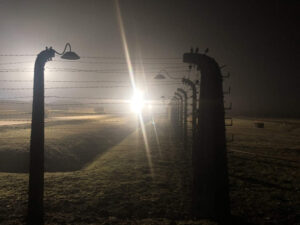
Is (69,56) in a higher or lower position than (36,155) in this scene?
higher

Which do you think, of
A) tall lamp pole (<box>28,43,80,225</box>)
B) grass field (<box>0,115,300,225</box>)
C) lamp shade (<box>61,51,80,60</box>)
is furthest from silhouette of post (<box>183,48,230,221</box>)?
tall lamp pole (<box>28,43,80,225</box>)

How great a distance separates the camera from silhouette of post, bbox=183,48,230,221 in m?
6.25

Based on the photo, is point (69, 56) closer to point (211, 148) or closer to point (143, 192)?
point (211, 148)

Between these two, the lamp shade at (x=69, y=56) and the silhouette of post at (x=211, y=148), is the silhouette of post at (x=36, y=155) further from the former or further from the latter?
the silhouette of post at (x=211, y=148)

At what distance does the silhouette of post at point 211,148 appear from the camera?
6.25 meters

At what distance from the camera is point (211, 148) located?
6.25 metres

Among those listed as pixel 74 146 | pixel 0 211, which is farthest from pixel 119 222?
pixel 74 146

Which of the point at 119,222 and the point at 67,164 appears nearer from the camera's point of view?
the point at 119,222

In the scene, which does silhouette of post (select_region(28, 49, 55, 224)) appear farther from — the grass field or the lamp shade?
the lamp shade

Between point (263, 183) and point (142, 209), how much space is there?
5.62m

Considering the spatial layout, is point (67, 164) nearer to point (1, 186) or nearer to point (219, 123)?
point (1, 186)

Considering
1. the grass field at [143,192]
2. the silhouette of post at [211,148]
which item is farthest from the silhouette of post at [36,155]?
the silhouette of post at [211,148]

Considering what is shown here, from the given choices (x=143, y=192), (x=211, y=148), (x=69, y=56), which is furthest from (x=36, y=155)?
(x=211, y=148)

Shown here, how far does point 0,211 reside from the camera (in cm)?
671
